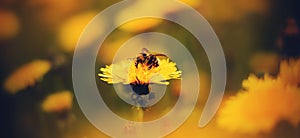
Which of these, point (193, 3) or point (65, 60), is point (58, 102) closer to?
point (65, 60)

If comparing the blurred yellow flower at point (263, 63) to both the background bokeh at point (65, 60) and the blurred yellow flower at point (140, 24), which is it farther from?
the blurred yellow flower at point (140, 24)

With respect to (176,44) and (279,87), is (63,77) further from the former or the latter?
(279,87)

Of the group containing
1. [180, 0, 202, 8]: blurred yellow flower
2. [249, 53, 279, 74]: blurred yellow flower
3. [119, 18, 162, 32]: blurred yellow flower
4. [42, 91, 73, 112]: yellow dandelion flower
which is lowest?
[42, 91, 73, 112]: yellow dandelion flower

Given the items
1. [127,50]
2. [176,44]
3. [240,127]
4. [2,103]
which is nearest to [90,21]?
[127,50]

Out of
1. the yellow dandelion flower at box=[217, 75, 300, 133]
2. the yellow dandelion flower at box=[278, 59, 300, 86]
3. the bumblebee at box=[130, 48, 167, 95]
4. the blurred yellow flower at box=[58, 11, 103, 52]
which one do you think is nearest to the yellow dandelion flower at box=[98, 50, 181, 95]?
the bumblebee at box=[130, 48, 167, 95]

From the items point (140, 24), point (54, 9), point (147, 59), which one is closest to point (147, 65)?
point (147, 59)

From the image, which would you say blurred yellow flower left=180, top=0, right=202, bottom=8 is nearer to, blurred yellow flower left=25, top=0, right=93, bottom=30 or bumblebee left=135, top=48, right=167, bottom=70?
bumblebee left=135, top=48, right=167, bottom=70

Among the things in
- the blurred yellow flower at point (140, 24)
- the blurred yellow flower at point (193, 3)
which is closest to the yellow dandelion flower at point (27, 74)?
the blurred yellow flower at point (140, 24)

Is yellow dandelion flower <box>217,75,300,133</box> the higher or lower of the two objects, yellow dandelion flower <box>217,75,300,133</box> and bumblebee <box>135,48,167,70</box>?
the lower
